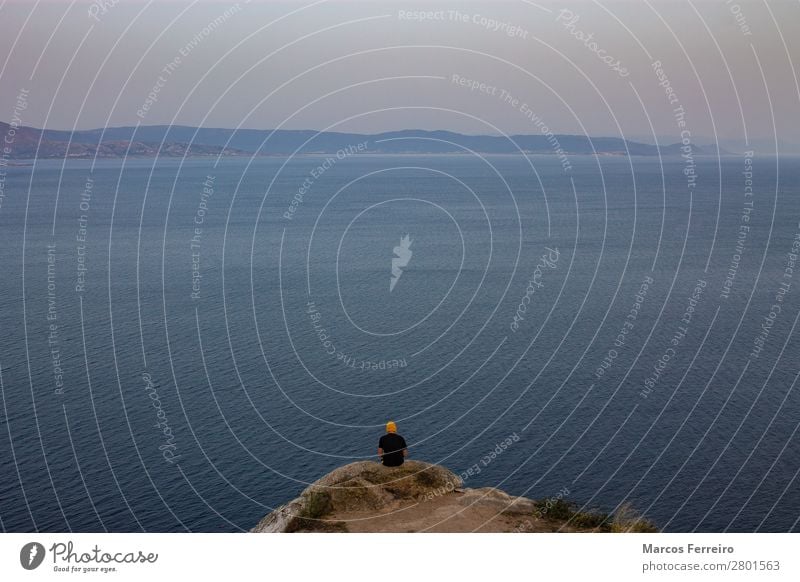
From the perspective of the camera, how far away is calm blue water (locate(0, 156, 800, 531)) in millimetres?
55531

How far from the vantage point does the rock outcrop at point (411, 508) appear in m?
25.3

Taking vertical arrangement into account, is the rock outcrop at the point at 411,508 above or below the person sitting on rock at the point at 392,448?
below

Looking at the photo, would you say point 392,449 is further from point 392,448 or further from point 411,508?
point 411,508

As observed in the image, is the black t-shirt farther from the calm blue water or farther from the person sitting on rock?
the calm blue water

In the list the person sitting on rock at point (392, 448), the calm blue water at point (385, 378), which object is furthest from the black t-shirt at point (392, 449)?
the calm blue water at point (385, 378)

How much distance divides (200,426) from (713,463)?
114 feet

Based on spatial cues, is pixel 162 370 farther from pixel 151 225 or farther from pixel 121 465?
pixel 151 225

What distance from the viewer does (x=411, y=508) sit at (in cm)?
2641

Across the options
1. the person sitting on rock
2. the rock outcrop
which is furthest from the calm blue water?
the rock outcrop

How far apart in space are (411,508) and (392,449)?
1.91 meters

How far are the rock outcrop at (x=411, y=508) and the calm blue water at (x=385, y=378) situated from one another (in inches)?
1010

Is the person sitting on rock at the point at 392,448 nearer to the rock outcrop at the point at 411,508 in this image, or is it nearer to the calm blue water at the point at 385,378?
the rock outcrop at the point at 411,508
